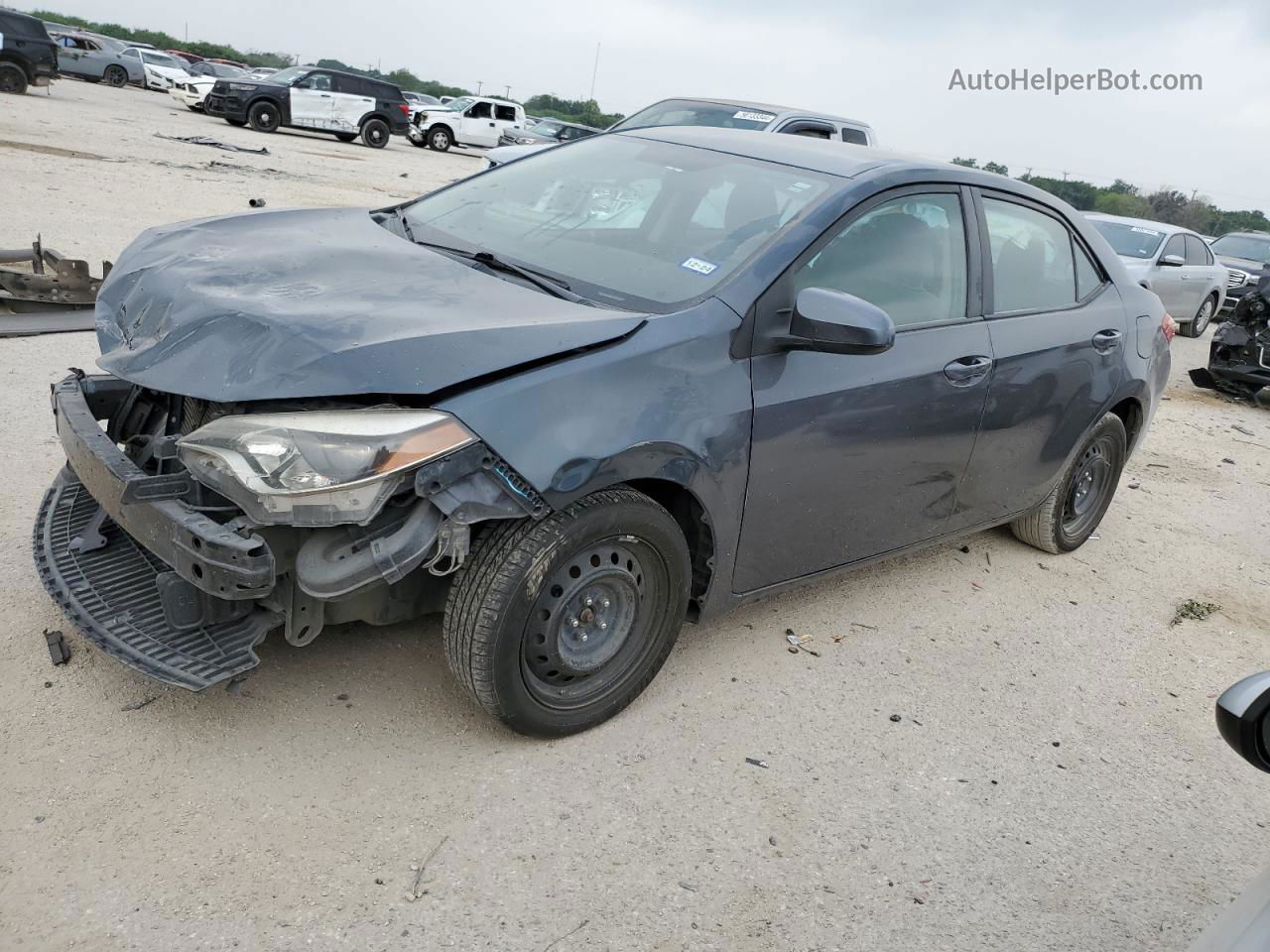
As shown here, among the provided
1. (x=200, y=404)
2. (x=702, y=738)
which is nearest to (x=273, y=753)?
(x=200, y=404)

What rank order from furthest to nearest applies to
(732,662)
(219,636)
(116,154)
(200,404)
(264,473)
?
(116,154)
(732,662)
(200,404)
(219,636)
(264,473)

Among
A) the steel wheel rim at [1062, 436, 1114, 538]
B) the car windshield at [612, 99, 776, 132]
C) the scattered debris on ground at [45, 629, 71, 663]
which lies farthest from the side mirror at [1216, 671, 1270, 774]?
the car windshield at [612, 99, 776, 132]

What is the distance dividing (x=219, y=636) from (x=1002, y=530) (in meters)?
3.96

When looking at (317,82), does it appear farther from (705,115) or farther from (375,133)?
(705,115)

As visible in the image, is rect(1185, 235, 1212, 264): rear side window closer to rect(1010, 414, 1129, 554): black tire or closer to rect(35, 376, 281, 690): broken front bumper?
rect(1010, 414, 1129, 554): black tire

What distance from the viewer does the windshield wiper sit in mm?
3254

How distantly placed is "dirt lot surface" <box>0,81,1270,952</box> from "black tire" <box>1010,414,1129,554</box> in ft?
1.89

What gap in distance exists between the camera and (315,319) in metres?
2.78

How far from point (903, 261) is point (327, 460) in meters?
2.18

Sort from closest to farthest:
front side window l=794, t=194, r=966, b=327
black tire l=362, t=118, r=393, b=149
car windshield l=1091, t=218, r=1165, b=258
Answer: front side window l=794, t=194, r=966, b=327, car windshield l=1091, t=218, r=1165, b=258, black tire l=362, t=118, r=393, b=149

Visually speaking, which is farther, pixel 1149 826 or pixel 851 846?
pixel 1149 826

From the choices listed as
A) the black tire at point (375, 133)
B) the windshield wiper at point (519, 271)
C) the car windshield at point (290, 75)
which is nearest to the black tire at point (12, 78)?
the car windshield at point (290, 75)

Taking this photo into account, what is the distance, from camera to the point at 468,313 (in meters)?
2.92

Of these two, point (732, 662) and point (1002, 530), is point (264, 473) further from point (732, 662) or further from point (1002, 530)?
point (1002, 530)
